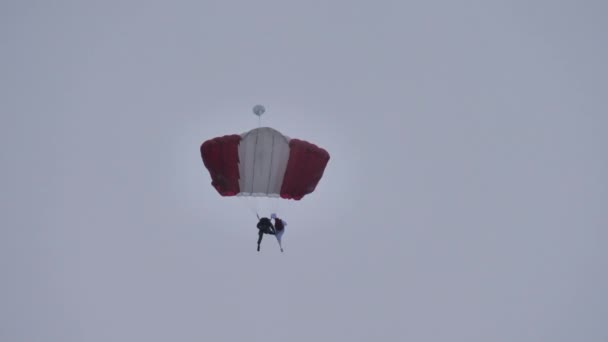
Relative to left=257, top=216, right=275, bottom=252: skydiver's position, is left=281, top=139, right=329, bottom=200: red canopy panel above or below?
above

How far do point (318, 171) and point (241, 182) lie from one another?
2.67m

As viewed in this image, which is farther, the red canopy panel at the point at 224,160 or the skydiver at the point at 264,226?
the red canopy panel at the point at 224,160

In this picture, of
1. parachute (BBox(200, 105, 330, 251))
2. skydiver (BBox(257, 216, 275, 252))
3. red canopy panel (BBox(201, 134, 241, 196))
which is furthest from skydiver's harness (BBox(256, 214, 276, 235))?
red canopy panel (BBox(201, 134, 241, 196))

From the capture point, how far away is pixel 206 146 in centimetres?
1641

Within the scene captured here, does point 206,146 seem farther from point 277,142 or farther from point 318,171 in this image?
point 318,171

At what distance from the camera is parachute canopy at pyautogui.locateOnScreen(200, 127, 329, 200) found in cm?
1619

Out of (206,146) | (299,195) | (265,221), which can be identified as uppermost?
(206,146)

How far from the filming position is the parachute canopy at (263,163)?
16.2m

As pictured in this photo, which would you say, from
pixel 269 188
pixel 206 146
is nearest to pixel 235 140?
pixel 206 146

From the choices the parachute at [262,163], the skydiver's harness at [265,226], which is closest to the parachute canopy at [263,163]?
the parachute at [262,163]

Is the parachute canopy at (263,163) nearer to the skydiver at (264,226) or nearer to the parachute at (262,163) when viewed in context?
the parachute at (262,163)

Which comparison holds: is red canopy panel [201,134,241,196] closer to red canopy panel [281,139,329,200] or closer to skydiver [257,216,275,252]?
skydiver [257,216,275,252]

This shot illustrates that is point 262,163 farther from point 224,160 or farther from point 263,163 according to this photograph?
point 224,160

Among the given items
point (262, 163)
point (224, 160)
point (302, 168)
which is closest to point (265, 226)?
point (262, 163)
